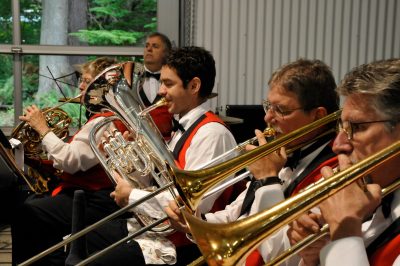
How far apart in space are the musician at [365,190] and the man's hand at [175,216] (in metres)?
0.59

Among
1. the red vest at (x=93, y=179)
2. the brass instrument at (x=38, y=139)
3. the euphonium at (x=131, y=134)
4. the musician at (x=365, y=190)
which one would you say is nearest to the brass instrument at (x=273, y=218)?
the musician at (x=365, y=190)

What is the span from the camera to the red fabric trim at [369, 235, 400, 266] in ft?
3.94

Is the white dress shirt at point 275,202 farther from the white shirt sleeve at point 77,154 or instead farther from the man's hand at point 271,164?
the white shirt sleeve at point 77,154

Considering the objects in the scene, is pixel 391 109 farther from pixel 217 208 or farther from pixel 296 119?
pixel 217 208

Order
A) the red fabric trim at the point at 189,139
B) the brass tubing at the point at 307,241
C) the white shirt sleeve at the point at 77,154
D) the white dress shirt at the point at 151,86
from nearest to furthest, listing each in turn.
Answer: the brass tubing at the point at 307,241 < the red fabric trim at the point at 189,139 < the white shirt sleeve at the point at 77,154 < the white dress shirt at the point at 151,86

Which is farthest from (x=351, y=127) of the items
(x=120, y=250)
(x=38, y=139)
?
(x=38, y=139)

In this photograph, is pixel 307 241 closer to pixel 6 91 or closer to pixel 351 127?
pixel 351 127

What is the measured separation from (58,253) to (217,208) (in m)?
0.91

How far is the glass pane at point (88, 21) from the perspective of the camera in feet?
15.8

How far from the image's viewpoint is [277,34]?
4637 millimetres

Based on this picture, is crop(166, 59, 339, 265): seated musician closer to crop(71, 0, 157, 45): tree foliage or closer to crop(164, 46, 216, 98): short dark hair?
crop(164, 46, 216, 98): short dark hair

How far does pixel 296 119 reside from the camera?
1923 millimetres

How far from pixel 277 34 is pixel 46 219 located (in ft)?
8.29

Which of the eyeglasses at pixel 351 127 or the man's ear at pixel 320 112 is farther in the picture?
the man's ear at pixel 320 112
